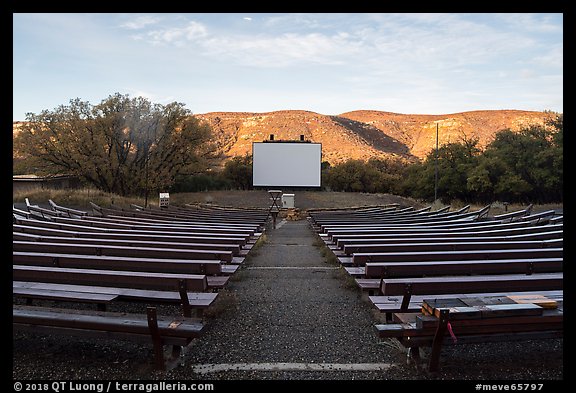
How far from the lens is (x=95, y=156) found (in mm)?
26125

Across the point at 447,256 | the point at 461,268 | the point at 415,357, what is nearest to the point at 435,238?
the point at 447,256

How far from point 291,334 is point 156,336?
49.7 inches

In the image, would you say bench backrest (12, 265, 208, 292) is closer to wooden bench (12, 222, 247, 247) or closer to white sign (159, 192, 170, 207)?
wooden bench (12, 222, 247, 247)

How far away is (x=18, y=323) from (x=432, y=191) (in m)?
30.2

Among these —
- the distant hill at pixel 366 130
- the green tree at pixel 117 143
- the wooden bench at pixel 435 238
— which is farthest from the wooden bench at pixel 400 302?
the distant hill at pixel 366 130

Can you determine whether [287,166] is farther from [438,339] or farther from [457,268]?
[438,339]

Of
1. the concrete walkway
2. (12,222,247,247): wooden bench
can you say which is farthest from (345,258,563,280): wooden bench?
(12,222,247,247): wooden bench

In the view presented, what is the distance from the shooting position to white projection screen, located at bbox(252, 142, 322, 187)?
75.2ft

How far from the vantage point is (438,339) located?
2.78 metres

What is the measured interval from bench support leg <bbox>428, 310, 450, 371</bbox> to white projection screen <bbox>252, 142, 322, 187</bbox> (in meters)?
20.1

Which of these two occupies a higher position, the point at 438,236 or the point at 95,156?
the point at 95,156

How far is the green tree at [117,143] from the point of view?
25188 millimetres
